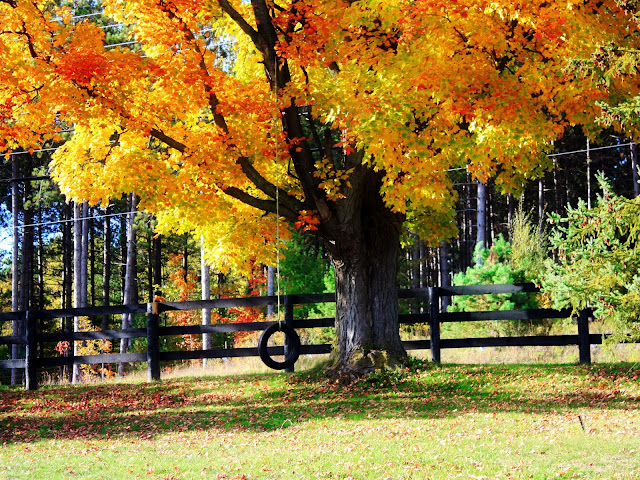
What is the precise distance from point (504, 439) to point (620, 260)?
284 centimetres

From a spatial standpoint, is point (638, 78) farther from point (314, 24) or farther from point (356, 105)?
point (314, 24)

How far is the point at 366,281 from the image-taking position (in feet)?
40.3

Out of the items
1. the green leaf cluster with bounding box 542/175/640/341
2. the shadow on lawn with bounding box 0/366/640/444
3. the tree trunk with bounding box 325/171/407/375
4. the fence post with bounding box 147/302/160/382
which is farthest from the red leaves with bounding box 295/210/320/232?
the green leaf cluster with bounding box 542/175/640/341

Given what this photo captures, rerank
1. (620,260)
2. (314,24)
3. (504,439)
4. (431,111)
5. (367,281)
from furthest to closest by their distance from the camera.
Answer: (367,281), (314,24), (431,111), (620,260), (504,439)

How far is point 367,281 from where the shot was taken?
12312 mm

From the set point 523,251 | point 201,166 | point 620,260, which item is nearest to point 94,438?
point 201,166

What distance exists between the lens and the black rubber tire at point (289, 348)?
12.2m

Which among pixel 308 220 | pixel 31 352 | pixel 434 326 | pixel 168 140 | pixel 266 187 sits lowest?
pixel 31 352

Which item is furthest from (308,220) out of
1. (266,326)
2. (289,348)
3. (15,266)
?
(15,266)

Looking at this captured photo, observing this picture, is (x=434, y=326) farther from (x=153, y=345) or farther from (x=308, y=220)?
(x=153, y=345)

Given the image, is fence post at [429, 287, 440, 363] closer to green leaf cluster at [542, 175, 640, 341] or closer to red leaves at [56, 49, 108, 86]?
green leaf cluster at [542, 175, 640, 341]

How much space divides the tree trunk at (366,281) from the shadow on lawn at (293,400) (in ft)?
1.84

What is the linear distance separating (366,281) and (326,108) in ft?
10.8

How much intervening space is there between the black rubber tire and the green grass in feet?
1.03
